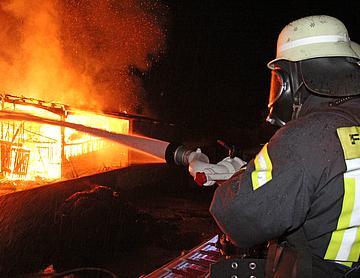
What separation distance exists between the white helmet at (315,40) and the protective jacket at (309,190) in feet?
1.23

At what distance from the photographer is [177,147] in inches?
106

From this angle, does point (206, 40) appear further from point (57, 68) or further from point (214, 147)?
point (57, 68)

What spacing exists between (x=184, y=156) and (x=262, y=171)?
1081 millimetres

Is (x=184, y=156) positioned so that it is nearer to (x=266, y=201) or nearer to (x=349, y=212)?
(x=266, y=201)

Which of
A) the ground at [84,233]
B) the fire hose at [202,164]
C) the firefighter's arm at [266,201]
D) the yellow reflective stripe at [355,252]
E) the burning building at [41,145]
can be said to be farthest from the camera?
the burning building at [41,145]

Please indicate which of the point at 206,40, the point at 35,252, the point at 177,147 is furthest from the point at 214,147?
the point at 177,147

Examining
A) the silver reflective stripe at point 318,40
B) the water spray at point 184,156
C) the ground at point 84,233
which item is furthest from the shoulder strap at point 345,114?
the ground at point 84,233

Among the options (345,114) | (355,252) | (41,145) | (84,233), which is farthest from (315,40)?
(41,145)

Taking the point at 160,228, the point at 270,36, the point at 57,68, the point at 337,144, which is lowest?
the point at 160,228

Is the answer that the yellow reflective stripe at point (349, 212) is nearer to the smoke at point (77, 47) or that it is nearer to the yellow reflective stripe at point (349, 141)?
the yellow reflective stripe at point (349, 141)

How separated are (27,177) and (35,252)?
2.35 meters

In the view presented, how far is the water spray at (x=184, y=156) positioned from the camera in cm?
234

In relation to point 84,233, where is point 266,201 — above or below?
above

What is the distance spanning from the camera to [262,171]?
1.61 meters
